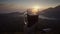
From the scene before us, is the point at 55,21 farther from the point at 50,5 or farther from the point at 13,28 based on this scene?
the point at 13,28

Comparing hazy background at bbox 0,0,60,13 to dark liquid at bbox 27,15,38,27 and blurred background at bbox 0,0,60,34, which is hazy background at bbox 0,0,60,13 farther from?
dark liquid at bbox 27,15,38,27

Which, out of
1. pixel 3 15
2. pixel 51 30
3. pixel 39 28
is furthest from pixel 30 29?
pixel 3 15

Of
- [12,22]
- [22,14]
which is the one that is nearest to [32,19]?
[22,14]

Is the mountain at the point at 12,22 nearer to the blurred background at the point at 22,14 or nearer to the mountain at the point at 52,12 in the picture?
the blurred background at the point at 22,14

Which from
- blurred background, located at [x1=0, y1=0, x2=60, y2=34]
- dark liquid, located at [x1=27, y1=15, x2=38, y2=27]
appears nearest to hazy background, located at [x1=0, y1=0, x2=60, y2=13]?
blurred background, located at [x1=0, y1=0, x2=60, y2=34]

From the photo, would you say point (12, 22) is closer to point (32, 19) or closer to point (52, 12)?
point (32, 19)

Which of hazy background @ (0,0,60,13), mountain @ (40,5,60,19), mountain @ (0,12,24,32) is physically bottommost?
mountain @ (0,12,24,32)

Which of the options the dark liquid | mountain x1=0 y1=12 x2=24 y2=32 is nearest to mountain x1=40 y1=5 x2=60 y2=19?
the dark liquid

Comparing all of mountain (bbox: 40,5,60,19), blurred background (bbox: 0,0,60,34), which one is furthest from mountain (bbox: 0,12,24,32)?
mountain (bbox: 40,5,60,19)

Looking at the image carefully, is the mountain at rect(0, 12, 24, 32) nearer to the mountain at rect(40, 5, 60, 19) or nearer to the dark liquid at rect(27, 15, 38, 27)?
the dark liquid at rect(27, 15, 38, 27)

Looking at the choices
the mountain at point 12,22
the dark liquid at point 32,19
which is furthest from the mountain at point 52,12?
the mountain at point 12,22

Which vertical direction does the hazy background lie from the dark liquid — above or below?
above
